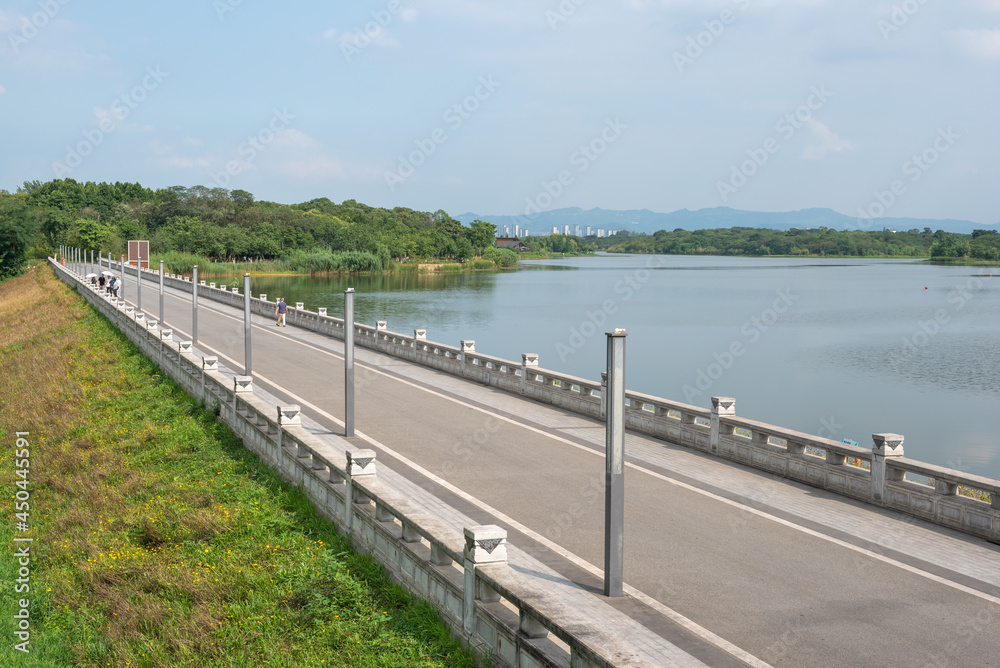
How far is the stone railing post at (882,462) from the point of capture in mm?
12016

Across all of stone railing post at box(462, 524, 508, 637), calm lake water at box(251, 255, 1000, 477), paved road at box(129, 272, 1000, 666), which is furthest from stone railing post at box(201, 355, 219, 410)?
calm lake water at box(251, 255, 1000, 477)

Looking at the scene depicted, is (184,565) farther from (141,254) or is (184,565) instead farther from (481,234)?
(481,234)

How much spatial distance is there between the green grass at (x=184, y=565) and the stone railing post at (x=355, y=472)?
0.47 meters

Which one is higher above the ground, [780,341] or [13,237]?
[13,237]

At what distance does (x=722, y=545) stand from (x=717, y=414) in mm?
4994

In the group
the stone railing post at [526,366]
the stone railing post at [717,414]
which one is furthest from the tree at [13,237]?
the stone railing post at [717,414]

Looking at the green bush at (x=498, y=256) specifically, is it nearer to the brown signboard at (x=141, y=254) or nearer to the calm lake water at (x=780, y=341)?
the calm lake water at (x=780, y=341)

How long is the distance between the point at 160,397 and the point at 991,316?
56623 millimetres

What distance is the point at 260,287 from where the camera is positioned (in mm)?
91062

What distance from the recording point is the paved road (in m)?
8.12

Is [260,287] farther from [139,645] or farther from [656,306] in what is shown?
[139,645]

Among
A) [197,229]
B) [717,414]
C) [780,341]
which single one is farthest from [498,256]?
[717,414]

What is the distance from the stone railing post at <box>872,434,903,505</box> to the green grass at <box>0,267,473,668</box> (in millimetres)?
6929

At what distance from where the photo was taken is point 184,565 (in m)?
12.6
